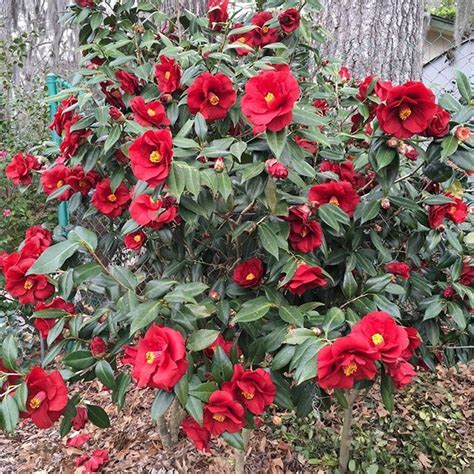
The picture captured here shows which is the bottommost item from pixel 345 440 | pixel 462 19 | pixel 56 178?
pixel 345 440

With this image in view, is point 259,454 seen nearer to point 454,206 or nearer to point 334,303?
point 334,303

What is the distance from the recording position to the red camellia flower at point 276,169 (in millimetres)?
897

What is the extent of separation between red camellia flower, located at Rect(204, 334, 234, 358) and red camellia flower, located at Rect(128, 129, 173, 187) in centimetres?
36

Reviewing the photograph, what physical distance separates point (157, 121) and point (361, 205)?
1.64 feet

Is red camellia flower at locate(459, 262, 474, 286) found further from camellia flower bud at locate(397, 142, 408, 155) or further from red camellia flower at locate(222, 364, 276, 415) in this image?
red camellia flower at locate(222, 364, 276, 415)

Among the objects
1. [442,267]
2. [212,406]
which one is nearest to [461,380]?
[442,267]

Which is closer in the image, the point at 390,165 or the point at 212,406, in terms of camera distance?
the point at 212,406

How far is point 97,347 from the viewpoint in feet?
3.54

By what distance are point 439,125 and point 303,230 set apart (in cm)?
34

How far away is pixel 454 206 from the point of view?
1.12 m

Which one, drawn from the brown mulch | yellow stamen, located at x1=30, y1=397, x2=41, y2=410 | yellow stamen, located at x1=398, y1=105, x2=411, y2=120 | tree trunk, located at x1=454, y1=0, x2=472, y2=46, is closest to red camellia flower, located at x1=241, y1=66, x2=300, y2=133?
yellow stamen, located at x1=398, y1=105, x2=411, y2=120

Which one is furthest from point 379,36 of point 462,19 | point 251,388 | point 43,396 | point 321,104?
point 462,19

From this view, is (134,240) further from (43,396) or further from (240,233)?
(43,396)

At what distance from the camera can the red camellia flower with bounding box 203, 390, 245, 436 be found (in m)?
0.90
